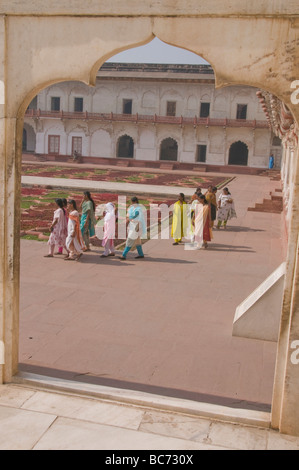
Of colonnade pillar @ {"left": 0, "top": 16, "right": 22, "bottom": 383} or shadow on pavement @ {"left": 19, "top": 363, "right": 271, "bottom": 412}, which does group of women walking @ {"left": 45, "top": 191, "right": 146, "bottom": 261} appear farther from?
colonnade pillar @ {"left": 0, "top": 16, "right": 22, "bottom": 383}

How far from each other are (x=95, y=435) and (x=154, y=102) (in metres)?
33.9

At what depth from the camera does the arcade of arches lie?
292 cm

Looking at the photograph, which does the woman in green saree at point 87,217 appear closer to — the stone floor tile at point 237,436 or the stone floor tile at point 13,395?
the stone floor tile at point 13,395

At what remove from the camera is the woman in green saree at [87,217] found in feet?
28.8

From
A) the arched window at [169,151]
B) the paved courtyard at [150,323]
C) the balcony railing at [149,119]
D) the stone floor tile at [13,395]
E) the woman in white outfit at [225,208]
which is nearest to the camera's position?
the stone floor tile at [13,395]

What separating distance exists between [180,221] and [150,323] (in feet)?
15.2

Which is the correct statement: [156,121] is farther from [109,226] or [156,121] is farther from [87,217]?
[109,226]

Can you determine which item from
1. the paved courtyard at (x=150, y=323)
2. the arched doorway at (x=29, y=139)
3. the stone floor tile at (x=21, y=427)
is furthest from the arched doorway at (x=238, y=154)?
the stone floor tile at (x=21, y=427)

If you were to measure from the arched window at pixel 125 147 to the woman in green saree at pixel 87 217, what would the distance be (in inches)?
1148

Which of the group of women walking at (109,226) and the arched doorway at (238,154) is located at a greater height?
the arched doorway at (238,154)

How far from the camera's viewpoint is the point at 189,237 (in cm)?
1041

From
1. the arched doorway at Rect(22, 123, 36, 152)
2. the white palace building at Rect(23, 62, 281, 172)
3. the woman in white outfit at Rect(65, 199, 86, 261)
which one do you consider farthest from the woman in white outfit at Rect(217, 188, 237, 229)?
the arched doorway at Rect(22, 123, 36, 152)

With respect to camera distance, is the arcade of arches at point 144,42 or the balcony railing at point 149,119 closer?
the arcade of arches at point 144,42
